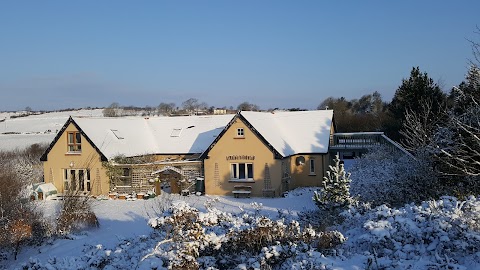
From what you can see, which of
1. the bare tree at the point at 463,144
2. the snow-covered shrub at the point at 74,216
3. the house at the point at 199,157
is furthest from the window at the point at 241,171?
the bare tree at the point at 463,144

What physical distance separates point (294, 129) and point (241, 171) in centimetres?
572

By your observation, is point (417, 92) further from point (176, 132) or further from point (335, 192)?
point (176, 132)

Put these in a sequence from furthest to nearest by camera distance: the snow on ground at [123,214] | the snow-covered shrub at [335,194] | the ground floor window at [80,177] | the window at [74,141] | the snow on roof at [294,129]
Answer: the window at [74,141], the ground floor window at [80,177], the snow on roof at [294,129], the snow-covered shrub at [335,194], the snow on ground at [123,214]

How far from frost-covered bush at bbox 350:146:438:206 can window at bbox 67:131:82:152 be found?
1679cm

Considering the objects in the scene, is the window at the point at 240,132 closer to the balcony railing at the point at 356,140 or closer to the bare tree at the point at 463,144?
the balcony railing at the point at 356,140

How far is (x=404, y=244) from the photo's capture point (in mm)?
8414

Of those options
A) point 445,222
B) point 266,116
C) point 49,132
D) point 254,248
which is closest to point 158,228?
point 254,248

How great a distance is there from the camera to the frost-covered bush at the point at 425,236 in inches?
312

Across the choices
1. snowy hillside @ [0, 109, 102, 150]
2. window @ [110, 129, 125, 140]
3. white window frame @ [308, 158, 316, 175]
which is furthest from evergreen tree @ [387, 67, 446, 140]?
snowy hillside @ [0, 109, 102, 150]

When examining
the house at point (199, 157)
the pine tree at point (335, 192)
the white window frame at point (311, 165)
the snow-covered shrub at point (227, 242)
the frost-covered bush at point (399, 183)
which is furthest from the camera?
the white window frame at point (311, 165)

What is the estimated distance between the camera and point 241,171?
1019 inches

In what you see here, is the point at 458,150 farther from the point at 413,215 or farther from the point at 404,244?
the point at 404,244

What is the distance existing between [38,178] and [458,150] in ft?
88.0

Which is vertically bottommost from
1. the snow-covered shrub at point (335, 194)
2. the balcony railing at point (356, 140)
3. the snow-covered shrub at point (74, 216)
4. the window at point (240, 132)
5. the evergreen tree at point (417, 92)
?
the snow-covered shrub at point (74, 216)
